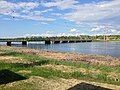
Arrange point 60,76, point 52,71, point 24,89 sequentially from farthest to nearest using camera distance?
1. point 52,71
2. point 60,76
3. point 24,89

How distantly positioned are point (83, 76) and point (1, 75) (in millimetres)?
8265

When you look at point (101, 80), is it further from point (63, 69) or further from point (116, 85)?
point (63, 69)

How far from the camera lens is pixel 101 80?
30938mm

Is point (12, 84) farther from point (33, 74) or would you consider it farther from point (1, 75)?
point (33, 74)

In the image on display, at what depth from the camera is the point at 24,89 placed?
2486cm

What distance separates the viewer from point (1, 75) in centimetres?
2970

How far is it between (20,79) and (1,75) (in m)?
2.17

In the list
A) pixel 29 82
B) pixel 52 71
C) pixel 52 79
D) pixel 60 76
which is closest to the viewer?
pixel 29 82

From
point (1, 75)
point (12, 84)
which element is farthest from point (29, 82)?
point (1, 75)

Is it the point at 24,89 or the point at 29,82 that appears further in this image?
the point at 29,82

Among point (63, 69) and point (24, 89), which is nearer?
point (24, 89)

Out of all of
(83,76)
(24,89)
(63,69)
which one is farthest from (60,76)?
(24,89)

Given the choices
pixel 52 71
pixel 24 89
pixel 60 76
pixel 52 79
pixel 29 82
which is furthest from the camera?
pixel 52 71

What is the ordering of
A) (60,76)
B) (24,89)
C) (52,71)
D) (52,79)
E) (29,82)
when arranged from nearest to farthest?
(24,89), (29,82), (52,79), (60,76), (52,71)
